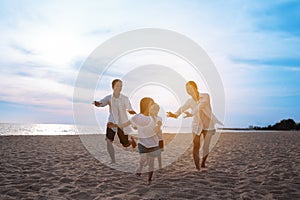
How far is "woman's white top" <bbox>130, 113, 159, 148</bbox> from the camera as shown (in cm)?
732

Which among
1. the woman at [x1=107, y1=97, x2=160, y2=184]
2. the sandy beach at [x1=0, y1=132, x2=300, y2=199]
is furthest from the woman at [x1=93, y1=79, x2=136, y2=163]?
the woman at [x1=107, y1=97, x2=160, y2=184]

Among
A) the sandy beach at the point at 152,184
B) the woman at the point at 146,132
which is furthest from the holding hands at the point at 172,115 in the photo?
the woman at the point at 146,132

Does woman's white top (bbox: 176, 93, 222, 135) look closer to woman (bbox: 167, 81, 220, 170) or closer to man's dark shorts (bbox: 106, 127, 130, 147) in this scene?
woman (bbox: 167, 81, 220, 170)

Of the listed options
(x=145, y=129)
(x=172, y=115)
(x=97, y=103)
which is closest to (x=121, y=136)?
(x=97, y=103)

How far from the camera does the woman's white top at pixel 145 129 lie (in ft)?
24.0

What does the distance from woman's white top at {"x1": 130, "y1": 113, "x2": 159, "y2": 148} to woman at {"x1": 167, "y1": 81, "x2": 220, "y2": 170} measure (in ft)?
5.19

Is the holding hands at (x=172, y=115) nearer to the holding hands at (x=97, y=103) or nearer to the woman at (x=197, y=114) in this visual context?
the woman at (x=197, y=114)

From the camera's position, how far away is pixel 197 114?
868 centimetres

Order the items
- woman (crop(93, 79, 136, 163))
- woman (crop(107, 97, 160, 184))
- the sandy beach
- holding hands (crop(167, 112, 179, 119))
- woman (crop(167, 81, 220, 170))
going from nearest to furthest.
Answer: the sandy beach
woman (crop(107, 97, 160, 184))
woman (crop(167, 81, 220, 170))
holding hands (crop(167, 112, 179, 119))
woman (crop(93, 79, 136, 163))

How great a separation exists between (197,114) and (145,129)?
1.87m

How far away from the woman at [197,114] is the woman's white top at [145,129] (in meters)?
1.58

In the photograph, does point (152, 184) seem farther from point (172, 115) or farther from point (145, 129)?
point (172, 115)

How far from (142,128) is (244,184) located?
2364 mm

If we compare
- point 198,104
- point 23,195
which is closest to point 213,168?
point 198,104
